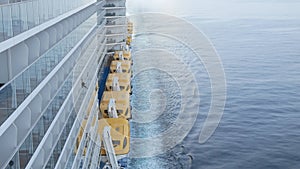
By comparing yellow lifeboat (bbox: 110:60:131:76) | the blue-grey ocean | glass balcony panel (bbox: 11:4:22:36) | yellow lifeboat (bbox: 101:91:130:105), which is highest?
glass balcony panel (bbox: 11:4:22:36)

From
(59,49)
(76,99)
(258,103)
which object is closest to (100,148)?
(76,99)

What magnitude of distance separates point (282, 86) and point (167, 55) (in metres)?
9.79

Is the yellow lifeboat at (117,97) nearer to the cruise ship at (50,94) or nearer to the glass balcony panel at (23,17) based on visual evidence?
the cruise ship at (50,94)

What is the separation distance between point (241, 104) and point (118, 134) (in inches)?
292

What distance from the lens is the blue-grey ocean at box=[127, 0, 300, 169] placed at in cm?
1252

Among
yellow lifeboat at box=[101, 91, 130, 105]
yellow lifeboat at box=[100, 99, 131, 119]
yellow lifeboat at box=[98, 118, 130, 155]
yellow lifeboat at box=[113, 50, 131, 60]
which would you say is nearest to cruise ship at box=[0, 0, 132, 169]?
yellow lifeboat at box=[98, 118, 130, 155]

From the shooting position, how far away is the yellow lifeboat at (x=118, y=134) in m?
11.3

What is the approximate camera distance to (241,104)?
1745 cm

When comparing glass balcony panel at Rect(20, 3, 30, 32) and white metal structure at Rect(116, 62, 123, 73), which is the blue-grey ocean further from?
glass balcony panel at Rect(20, 3, 30, 32)

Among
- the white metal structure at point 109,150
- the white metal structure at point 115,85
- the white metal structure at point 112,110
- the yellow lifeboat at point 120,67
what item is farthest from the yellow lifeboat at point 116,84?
the white metal structure at point 109,150

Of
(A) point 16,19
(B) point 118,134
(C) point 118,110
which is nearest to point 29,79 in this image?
(A) point 16,19

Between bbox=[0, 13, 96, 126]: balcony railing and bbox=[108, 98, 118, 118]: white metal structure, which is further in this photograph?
bbox=[108, 98, 118, 118]: white metal structure

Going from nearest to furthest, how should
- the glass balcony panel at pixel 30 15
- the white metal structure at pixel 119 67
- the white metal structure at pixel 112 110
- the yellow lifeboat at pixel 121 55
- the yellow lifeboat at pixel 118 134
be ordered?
the glass balcony panel at pixel 30 15, the yellow lifeboat at pixel 118 134, the white metal structure at pixel 112 110, the white metal structure at pixel 119 67, the yellow lifeboat at pixel 121 55

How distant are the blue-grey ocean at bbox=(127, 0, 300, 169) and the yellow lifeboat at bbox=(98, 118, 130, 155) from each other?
2.43ft
